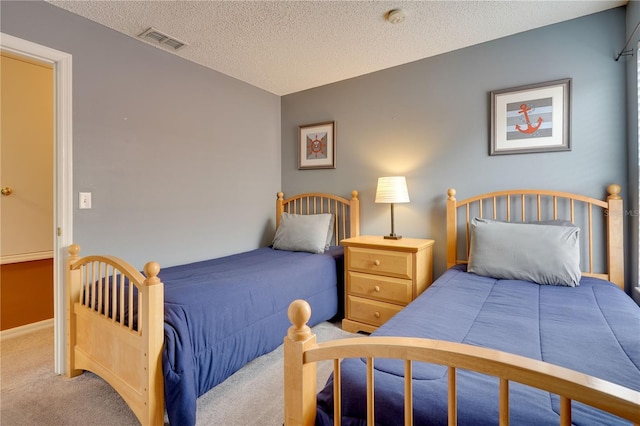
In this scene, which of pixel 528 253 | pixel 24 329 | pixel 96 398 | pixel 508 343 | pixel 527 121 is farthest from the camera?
pixel 24 329

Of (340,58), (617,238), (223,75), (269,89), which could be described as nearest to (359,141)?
(340,58)

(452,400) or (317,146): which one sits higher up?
(317,146)

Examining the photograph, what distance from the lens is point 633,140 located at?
6.35 feet

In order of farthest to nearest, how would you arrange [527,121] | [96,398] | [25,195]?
[25,195] < [527,121] < [96,398]

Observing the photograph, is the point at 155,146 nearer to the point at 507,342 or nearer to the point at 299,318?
the point at 299,318

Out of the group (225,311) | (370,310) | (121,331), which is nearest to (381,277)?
(370,310)

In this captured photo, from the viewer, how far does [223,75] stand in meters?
3.04

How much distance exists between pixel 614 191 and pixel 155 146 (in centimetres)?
321

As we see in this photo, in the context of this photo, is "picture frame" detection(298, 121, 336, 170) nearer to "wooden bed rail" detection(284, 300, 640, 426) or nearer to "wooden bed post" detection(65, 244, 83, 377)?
"wooden bed post" detection(65, 244, 83, 377)

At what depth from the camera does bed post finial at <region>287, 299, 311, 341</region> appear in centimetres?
89

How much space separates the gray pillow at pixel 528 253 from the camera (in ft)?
6.02

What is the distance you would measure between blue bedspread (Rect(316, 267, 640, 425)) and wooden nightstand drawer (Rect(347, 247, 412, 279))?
46 centimetres

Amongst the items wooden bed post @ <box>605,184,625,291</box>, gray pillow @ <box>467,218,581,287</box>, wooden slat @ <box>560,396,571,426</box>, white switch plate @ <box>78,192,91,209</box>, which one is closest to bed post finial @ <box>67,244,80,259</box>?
white switch plate @ <box>78,192,91,209</box>

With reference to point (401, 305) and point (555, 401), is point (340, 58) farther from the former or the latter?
point (555, 401)
